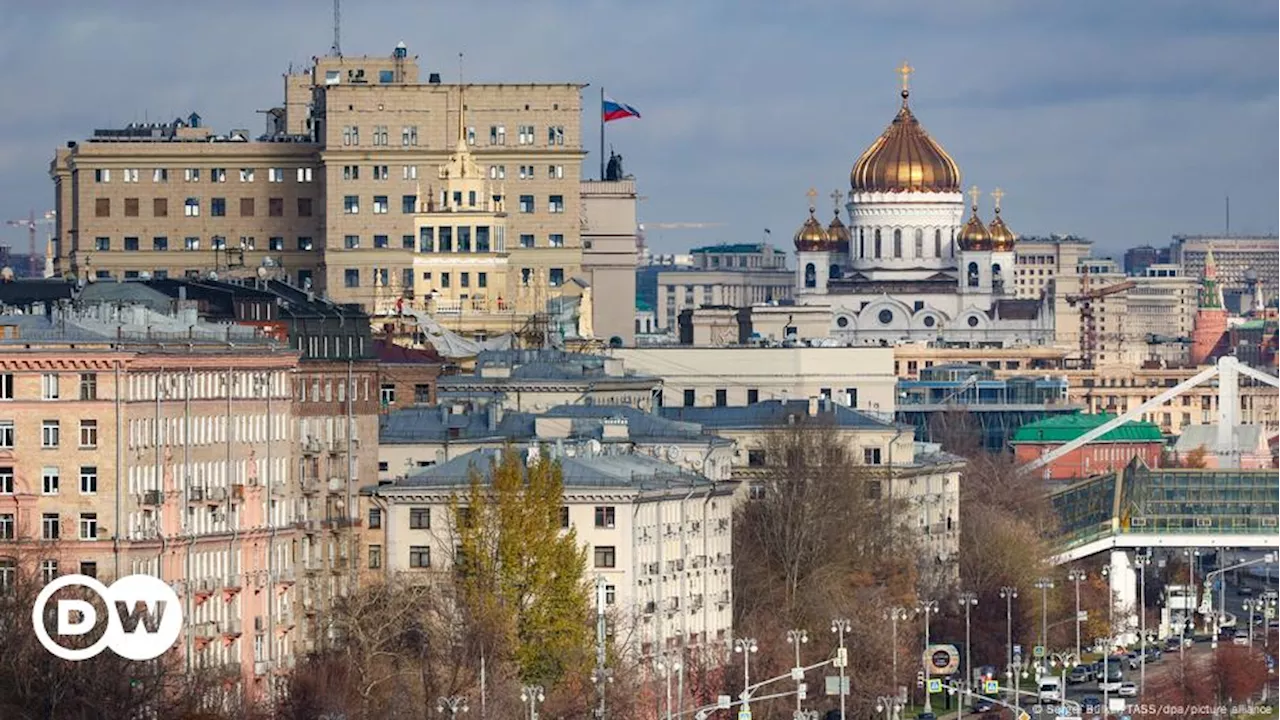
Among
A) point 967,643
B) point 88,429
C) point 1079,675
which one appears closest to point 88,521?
point 88,429

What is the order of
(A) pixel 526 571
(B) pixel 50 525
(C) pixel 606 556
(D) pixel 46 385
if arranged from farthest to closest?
(C) pixel 606 556
(A) pixel 526 571
(D) pixel 46 385
(B) pixel 50 525

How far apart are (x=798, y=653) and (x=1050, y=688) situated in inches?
891

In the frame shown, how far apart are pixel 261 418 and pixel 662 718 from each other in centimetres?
1223

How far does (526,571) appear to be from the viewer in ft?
469

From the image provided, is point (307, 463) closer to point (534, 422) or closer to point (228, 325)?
point (228, 325)

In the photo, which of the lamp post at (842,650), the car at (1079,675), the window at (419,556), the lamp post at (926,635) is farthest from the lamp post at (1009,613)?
the window at (419,556)

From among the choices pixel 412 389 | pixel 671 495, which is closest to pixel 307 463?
pixel 671 495

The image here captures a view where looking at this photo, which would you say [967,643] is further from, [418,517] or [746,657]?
[746,657]

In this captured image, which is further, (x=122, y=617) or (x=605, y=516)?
(x=605, y=516)

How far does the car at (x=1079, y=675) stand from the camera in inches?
7234

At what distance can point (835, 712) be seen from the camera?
157 m

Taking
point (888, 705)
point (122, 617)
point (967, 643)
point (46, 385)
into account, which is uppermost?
point (46, 385)

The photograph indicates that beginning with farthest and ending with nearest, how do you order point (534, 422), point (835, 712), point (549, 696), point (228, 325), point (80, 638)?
point (534, 422)
point (835, 712)
point (228, 325)
point (549, 696)
point (80, 638)

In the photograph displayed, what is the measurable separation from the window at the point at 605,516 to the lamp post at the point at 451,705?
21.5 meters
